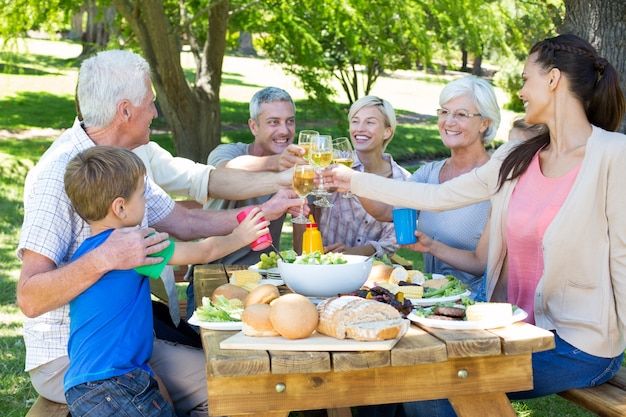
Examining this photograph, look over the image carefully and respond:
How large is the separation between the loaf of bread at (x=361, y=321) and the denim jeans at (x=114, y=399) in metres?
0.74

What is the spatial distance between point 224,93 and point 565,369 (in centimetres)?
2117

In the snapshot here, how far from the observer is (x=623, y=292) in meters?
3.16

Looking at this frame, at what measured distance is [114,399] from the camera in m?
2.79

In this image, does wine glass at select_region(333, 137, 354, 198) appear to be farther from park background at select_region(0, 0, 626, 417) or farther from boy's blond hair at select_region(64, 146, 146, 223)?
park background at select_region(0, 0, 626, 417)

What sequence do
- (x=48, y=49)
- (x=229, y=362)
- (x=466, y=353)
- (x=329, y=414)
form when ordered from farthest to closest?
1. (x=48, y=49)
2. (x=329, y=414)
3. (x=466, y=353)
4. (x=229, y=362)

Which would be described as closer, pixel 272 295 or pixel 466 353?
pixel 466 353

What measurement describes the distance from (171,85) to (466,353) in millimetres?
10189

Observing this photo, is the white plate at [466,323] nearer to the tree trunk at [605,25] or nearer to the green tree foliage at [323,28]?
the tree trunk at [605,25]

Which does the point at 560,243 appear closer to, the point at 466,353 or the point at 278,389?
the point at 466,353

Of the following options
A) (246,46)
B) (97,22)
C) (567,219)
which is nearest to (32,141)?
(97,22)

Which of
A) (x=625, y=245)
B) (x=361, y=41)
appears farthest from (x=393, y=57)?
(x=625, y=245)

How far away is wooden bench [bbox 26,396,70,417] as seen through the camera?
302 cm

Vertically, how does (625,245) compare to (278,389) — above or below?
above

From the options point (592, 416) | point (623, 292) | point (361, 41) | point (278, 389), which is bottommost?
point (592, 416)
